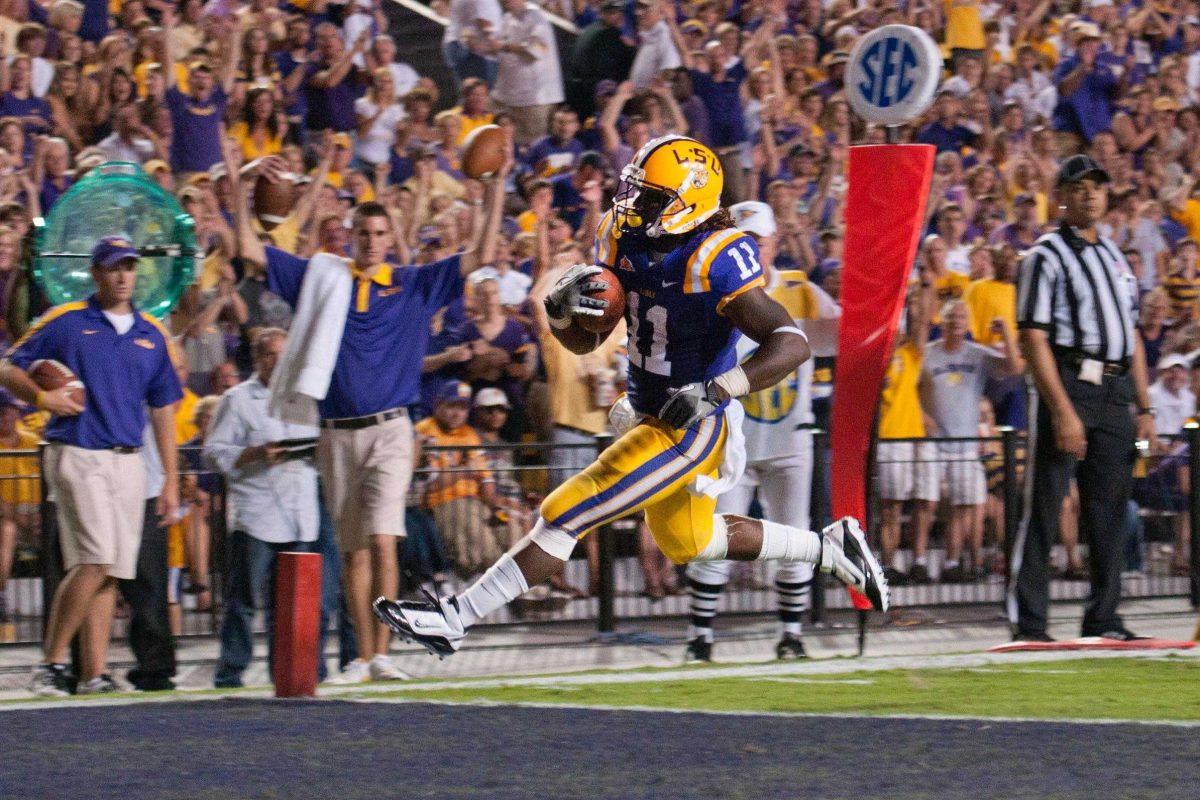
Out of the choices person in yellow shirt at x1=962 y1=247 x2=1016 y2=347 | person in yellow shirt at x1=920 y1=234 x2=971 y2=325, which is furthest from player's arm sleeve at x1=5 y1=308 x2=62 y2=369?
person in yellow shirt at x1=962 y1=247 x2=1016 y2=347

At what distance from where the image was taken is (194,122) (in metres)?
12.5

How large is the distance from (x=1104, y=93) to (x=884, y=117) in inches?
412

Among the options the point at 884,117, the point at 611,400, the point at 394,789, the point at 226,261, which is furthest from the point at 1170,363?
the point at 394,789

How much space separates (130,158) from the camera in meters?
12.2

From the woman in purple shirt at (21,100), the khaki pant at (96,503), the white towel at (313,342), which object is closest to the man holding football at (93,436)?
the khaki pant at (96,503)

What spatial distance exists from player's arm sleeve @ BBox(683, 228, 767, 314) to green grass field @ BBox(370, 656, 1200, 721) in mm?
1396

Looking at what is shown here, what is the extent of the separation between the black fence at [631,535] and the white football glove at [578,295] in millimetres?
2790

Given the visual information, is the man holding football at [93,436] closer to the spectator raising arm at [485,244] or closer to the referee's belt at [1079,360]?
the spectator raising arm at [485,244]

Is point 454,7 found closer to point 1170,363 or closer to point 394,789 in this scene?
point 1170,363

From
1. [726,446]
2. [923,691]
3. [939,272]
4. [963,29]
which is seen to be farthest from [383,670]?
[963,29]

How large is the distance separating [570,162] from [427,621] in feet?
24.7

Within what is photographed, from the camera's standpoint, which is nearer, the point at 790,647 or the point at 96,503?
the point at 96,503

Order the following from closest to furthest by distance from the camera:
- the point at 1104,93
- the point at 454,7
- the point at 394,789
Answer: the point at 394,789 → the point at 454,7 → the point at 1104,93

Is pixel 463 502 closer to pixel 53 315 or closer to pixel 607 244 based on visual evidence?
pixel 53 315
